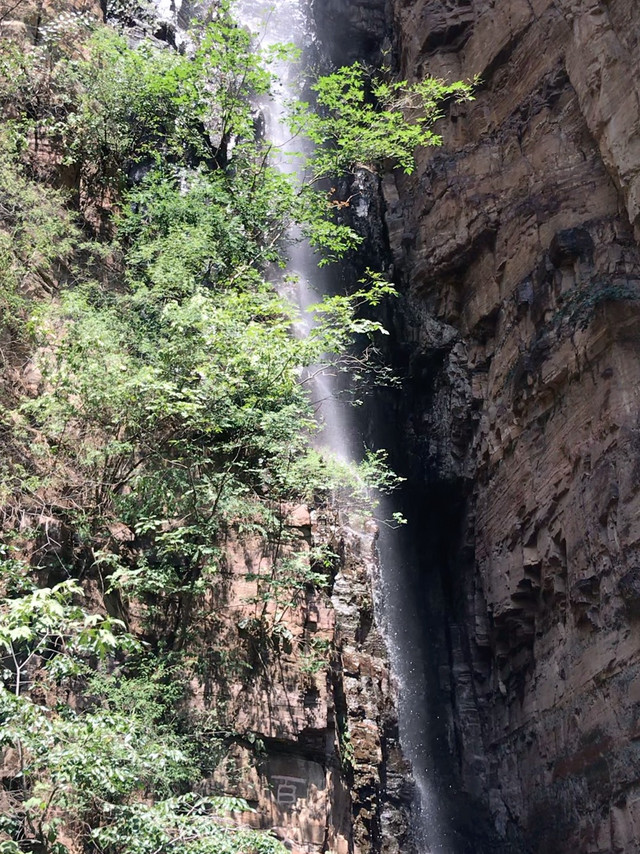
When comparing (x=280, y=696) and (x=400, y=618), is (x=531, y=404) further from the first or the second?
(x=280, y=696)

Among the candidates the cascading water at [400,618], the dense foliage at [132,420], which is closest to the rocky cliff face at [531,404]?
the cascading water at [400,618]

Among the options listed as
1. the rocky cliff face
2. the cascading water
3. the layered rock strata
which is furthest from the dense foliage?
the rocky cliff face

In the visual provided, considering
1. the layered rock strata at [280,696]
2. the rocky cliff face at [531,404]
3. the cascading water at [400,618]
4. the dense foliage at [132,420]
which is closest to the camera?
the dense foliage at [132,420]

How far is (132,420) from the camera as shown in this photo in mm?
8953

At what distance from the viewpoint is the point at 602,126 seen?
1481 cm

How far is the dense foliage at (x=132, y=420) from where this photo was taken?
6.09 metres

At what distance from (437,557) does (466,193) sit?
30.9 feet

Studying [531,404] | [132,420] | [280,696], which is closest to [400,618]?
[531,404]

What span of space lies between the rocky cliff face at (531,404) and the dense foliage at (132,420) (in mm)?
4567

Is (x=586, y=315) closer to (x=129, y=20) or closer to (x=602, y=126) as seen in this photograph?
(x=602, y=126)

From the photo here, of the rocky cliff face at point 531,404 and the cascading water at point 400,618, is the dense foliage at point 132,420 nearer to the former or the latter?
the cascading water at point 400,618

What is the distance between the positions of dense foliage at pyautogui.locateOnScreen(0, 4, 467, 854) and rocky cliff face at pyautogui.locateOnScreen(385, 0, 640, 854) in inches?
180

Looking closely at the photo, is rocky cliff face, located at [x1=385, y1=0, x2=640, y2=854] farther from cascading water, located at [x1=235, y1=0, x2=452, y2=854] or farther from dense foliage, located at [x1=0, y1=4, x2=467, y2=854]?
dense foliage, located at [x1=0, y1=4, x2=467, y2=854]

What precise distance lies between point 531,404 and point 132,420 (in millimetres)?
9600
